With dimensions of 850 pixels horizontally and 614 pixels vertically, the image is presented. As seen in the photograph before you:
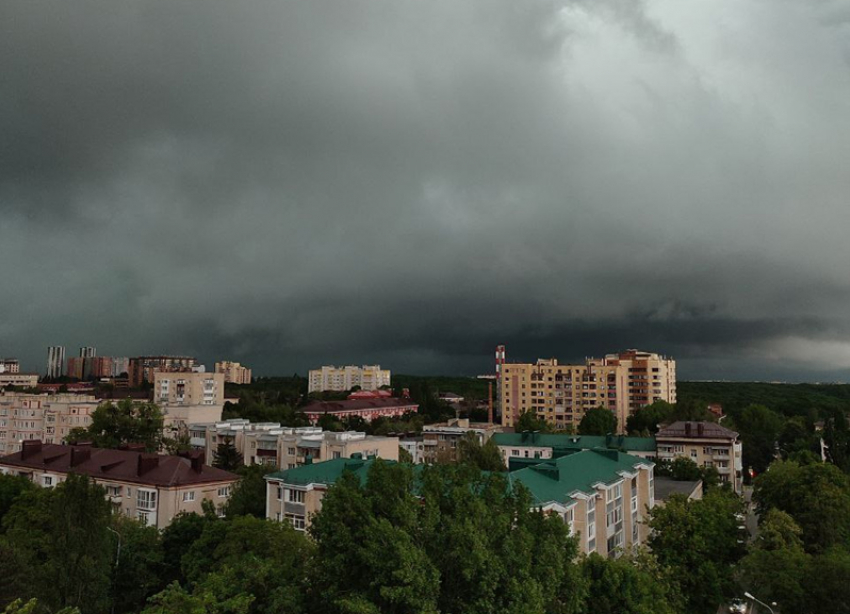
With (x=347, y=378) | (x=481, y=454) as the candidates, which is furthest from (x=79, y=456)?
(x=347, y=378)

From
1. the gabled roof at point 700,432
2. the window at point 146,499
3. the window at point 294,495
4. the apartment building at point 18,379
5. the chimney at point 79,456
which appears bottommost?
the window at point 146,499

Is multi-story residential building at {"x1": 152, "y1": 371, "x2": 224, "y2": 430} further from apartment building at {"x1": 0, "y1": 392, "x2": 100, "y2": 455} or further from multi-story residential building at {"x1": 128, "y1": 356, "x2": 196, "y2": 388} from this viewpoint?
multi-story residential building at {"x1": 128, "y1": 356, "x2": 196, "y2": 388}

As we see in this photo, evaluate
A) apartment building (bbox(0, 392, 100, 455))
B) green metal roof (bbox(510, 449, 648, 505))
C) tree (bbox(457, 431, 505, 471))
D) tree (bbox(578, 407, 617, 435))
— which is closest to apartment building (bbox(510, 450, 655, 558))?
green metal roof (bbox(510, 449, 648, 505))

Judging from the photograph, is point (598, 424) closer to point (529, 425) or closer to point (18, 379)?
point (529, 425)

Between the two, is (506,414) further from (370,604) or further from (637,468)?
(370,604)

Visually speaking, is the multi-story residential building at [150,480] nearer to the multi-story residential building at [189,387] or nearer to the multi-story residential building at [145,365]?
the multi-story residential building at [189,387]

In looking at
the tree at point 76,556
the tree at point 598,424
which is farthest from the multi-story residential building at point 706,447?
the tree at point 76,556

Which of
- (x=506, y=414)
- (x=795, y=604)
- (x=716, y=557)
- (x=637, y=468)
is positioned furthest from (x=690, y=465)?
(x=506, y=414)
